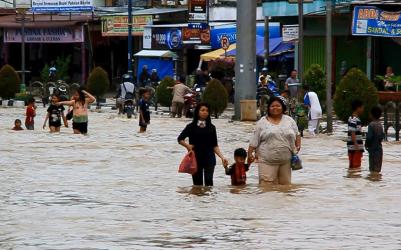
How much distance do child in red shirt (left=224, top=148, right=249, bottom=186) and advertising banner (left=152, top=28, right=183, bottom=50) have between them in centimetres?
3420

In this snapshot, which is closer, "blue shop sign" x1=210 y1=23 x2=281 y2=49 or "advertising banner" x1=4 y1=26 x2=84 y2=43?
"blue shop sign" x1=210 y1=23 x2=281 y2=49

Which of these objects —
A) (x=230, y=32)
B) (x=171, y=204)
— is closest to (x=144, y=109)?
(x=171, y=204)

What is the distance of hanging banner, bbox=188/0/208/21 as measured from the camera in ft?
154

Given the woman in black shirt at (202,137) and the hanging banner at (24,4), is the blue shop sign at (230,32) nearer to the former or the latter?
the hanging banner at (24,4)

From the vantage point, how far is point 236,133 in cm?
3203

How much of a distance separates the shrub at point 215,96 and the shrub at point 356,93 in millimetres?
7323

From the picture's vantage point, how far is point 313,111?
30422 millimetres

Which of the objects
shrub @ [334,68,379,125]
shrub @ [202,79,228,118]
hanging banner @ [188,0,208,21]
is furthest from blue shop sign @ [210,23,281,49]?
shrub @ [334,68,379,125]

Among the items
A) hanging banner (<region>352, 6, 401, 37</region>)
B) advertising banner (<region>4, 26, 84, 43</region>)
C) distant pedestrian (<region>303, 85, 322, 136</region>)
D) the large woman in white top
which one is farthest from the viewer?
advertising banner (<region>4, 26, 84, 43</region>)

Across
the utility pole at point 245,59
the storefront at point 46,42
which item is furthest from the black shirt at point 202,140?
the storefront at point 46,42

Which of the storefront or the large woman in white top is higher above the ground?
the storefront

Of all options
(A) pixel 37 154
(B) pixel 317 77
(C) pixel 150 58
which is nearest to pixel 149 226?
(A) pixel 37 154

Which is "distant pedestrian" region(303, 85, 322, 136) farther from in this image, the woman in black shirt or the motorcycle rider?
the woman in black shirt

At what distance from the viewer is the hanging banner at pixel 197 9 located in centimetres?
4706
